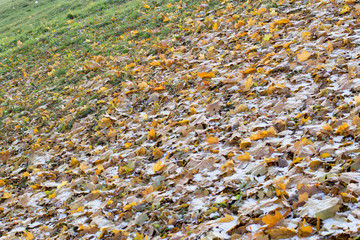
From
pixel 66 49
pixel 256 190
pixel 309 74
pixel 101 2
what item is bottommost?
pixel 256 190

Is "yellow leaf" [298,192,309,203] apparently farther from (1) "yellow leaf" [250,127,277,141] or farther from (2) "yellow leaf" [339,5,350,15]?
(2) "yellow leaf" [339,5,350,15]

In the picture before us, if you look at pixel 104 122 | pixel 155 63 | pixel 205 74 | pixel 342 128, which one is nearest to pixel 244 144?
pixel 342 128

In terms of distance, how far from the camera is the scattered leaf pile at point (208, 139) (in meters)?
2.78

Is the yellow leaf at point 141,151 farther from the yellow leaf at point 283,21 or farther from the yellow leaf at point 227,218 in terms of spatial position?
the yellow leaf at point 283,21

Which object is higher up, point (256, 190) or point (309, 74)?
point (309, 74)

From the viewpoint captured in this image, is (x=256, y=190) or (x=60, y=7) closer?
(x=256, y=190)

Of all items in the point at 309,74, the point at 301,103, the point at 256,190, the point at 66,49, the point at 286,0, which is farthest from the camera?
the point at 66,49

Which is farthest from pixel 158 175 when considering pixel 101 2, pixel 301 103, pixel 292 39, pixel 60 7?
pixel 60 7

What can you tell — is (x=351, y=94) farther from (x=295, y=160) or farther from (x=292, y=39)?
(x=292, y=39)

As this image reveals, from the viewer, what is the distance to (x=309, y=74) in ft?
14.8

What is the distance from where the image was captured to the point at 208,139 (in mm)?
3992

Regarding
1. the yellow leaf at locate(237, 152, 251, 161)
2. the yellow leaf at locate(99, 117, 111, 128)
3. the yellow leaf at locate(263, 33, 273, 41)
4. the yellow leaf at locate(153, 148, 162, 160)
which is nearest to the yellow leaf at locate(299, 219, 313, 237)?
the yellow leaf at locate(237, 152, 251, 161)

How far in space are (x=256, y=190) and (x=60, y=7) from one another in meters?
17.5

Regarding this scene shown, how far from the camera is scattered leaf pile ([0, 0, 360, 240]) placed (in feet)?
9.11
